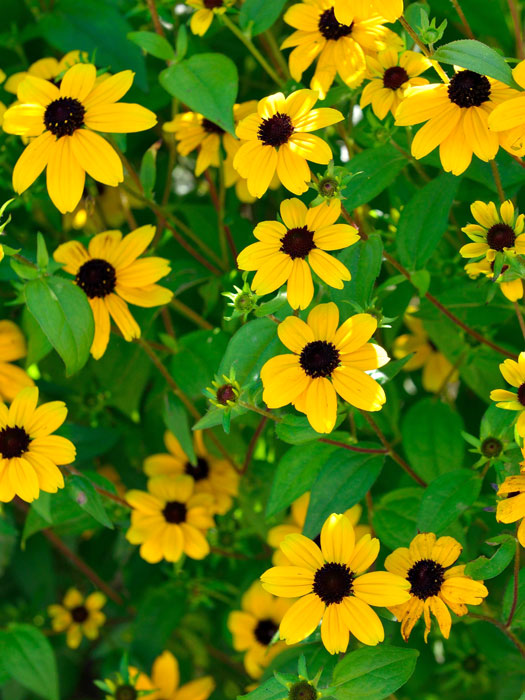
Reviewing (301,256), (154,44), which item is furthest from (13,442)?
(154,44)

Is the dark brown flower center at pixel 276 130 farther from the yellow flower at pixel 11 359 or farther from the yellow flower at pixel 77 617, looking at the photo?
the yellow flower at pixel 77 617

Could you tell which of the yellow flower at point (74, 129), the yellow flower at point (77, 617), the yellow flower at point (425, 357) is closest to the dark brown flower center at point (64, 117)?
the yellow flower at point (74, 129)

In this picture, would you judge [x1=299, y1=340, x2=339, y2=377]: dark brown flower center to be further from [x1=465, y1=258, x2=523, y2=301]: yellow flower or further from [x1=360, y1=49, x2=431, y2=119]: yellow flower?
[x1=360, y1=49, x2=431, y2=119]: yellow flower

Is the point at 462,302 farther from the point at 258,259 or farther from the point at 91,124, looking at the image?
the point at 91,124

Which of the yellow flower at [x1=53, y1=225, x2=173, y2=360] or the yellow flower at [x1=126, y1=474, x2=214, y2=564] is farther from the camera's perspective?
the yellow flower at [x1=126, y1=474, x2=214, y2=564]

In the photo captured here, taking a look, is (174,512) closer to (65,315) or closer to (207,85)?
(65,315)

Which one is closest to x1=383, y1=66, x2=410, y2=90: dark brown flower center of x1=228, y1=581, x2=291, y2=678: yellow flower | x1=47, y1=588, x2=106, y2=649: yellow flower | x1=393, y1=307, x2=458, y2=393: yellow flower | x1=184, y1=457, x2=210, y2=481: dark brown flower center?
x1=393, y1=307, x2=458, y2=393: yellow flower
